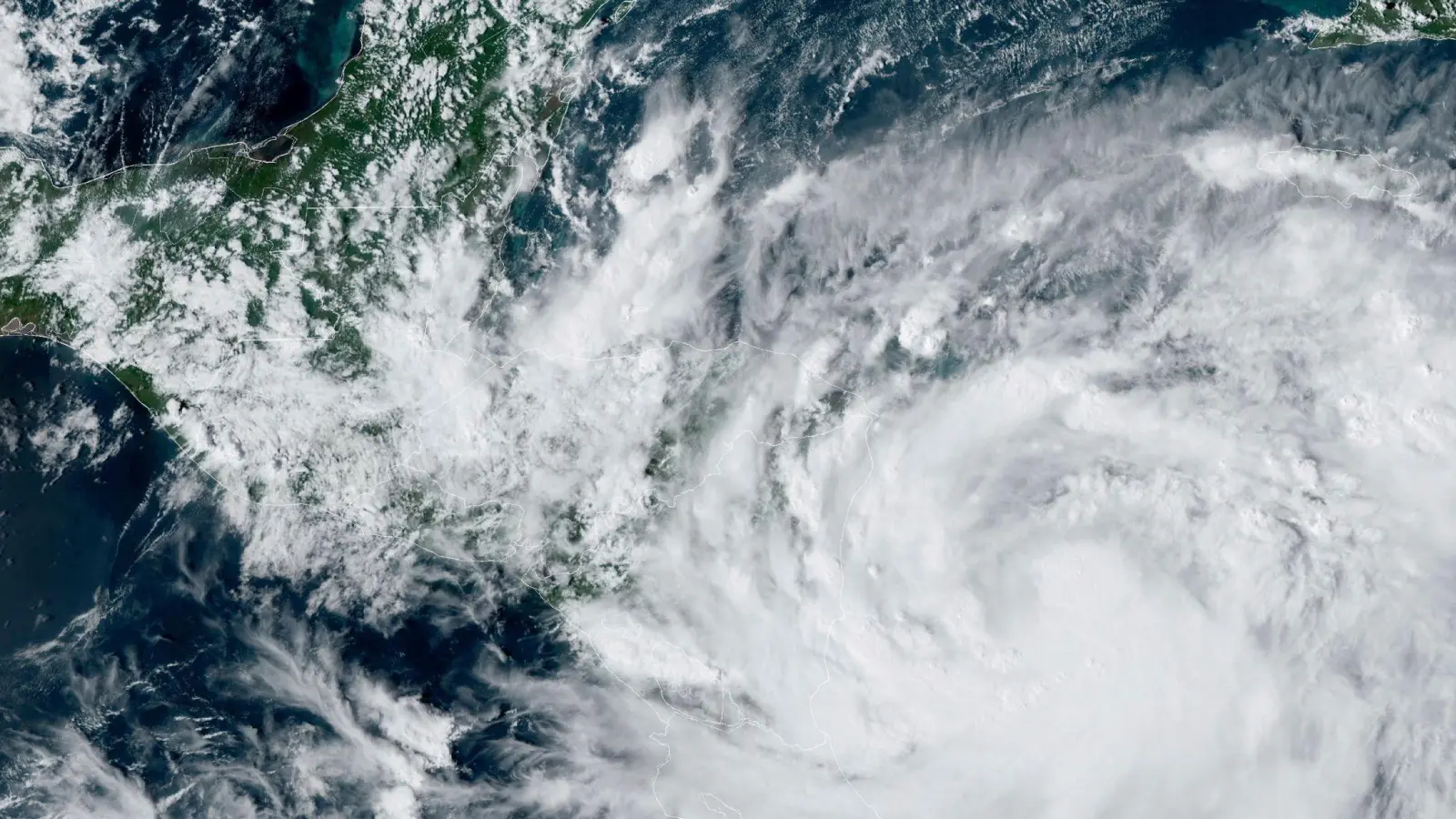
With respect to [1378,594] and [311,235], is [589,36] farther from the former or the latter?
[1378,594]

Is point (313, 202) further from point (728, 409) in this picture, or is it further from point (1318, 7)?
point (1318, 7)

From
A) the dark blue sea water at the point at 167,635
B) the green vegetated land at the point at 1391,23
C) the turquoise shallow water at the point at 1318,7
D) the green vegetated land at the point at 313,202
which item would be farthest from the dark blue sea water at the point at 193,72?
the green vegetated land at the point at 1391,23

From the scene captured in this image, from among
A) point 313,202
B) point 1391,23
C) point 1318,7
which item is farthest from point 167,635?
point 1391,23

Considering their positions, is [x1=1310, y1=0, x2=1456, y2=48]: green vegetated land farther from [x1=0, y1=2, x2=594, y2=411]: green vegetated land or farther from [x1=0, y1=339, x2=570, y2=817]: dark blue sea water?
[x1=0, y1=339, x2=570, y2=817]: dark blue sea water

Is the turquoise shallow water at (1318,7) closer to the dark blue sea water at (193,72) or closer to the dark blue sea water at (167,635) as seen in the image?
the dark blue sea water at (193,72)

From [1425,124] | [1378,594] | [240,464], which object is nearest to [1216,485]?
[1378,594]
